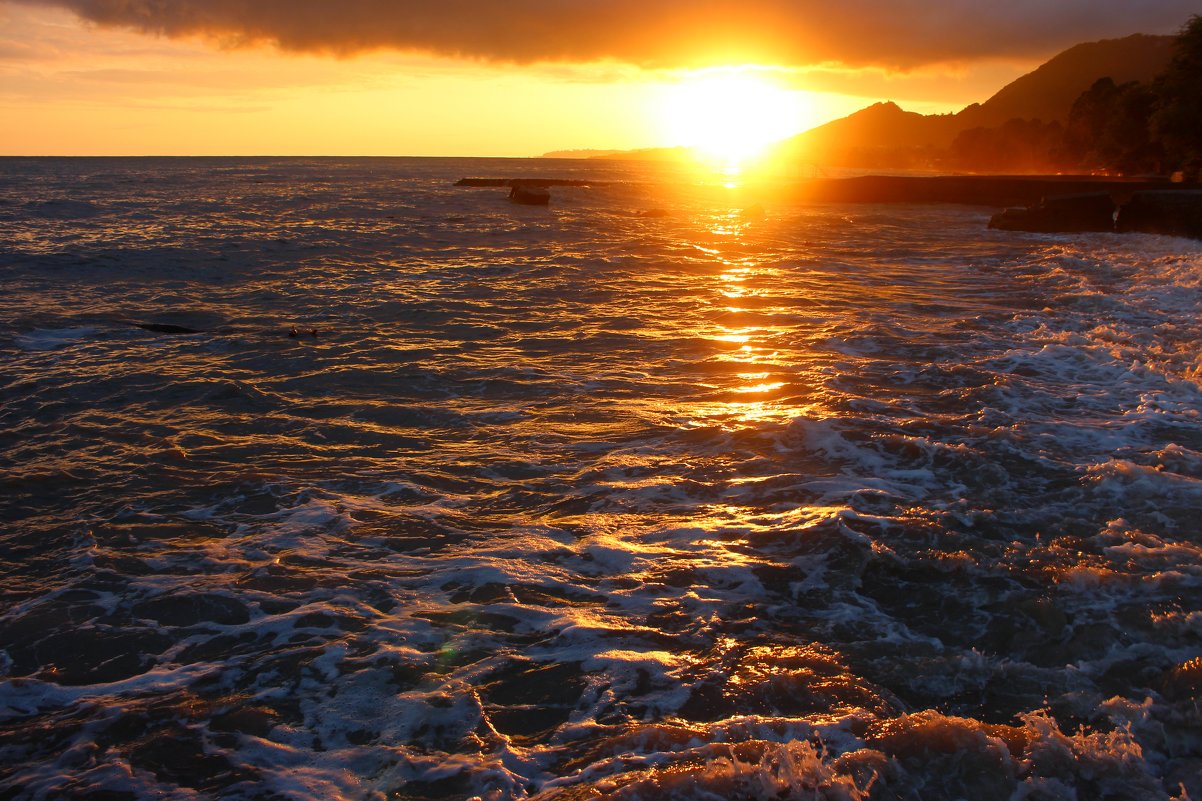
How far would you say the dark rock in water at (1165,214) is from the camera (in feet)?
91.7

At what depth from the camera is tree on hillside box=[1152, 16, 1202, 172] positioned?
1770 inches

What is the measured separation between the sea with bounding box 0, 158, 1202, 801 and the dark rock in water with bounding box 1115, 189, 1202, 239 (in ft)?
61.9

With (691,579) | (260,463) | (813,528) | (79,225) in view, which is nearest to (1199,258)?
(813,528)

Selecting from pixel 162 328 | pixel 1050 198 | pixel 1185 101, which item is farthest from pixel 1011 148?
pixel 162 328

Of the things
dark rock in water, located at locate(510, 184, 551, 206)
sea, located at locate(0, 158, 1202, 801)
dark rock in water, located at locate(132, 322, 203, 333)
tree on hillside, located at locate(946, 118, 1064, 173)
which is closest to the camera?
sea, located at locate(0, 158, 1202, 801)

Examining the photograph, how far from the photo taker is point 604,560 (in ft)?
19.3

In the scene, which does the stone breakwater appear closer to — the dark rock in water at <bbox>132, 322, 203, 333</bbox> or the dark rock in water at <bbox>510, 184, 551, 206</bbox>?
the dark rock in water at <bbox>510, 184, 551, 206</bbox>

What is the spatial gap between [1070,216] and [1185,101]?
21.3m

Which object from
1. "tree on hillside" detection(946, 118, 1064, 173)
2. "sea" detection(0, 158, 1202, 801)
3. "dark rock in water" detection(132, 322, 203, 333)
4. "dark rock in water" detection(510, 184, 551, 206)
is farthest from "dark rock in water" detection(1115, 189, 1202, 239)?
"tree on hillside" detection(946, 118, 1064, 173)

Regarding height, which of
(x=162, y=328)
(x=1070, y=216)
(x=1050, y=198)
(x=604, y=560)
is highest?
(x=1050, y=198)

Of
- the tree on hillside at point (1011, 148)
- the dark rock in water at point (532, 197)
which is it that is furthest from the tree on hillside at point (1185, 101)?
the tree on hillside at point (1011, 148)

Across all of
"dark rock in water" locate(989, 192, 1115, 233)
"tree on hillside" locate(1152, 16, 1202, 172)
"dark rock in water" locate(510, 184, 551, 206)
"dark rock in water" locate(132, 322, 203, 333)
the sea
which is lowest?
the sea

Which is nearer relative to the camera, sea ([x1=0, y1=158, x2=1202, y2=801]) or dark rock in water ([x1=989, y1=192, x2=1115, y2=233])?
sea ([x1=0, y1=158, x2=1202, y2=801])

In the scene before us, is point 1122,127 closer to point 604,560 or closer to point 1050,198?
point 1050,198
